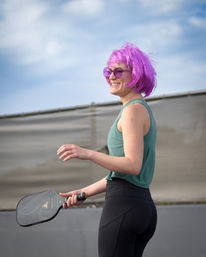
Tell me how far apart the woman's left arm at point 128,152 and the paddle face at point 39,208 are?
21.7 inches

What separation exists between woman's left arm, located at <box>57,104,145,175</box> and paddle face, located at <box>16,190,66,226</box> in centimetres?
55

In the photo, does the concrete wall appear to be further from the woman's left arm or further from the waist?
the woman's left arm

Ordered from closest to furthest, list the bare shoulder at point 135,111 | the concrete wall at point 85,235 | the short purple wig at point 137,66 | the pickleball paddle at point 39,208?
the bare shoulder at point 135,111 < the short purple wig at point 137,66 < the pickleball paddle at point 39,208 < the concrete wall at point 85,235

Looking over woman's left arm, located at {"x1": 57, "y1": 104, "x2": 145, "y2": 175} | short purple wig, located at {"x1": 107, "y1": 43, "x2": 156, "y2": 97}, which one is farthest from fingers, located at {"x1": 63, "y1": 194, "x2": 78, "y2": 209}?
short purple wig, located at {"x1": 107, "y1": 43, "x2": 156, "y2": 97}

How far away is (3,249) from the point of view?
12.1 ft

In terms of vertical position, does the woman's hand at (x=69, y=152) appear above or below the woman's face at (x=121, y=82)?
below

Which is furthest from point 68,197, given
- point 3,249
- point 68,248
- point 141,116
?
point 3,249

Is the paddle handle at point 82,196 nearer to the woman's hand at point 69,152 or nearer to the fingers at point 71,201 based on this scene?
the fingers at point 71,201

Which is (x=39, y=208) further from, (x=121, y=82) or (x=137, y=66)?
(x=137, y=66)

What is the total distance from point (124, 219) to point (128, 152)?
0.33 meters

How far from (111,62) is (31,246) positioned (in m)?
2.72

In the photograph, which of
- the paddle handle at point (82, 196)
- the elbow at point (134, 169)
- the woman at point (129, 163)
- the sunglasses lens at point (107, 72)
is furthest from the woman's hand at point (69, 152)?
the sunglasses lens at point (107, 72)

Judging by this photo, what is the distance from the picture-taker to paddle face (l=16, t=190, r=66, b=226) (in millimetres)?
1866

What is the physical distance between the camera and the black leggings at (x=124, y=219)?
1.51m
